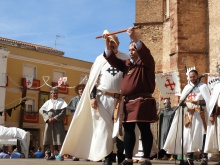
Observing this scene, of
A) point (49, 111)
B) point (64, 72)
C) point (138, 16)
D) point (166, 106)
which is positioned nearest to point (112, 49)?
point (49, 111)

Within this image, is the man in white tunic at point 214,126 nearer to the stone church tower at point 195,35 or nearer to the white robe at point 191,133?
the white robe at point 191,133

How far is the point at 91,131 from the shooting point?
7.69m

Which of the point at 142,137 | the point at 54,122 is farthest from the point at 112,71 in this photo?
the point at 54,122

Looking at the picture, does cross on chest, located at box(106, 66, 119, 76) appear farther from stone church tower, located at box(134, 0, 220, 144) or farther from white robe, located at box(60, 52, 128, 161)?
stone church tower, located at box(134, 0, 220, 144)

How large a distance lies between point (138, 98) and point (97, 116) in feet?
3.93

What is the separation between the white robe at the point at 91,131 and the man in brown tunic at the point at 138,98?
0.63 metres

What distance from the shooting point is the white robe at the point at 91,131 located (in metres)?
7.35

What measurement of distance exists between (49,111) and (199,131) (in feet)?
13.4

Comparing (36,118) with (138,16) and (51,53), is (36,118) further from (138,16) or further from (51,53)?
(138,16)

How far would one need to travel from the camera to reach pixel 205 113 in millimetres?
8703

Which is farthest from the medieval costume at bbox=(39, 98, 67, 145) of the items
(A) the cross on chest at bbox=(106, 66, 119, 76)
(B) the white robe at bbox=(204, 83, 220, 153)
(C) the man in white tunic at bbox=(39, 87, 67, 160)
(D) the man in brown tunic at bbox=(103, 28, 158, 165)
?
(D) the man in brown tunic at bbox=(103, 28, 158, 165)

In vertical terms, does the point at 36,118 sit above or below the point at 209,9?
below

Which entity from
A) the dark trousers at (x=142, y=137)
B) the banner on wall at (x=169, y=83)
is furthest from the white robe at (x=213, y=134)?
the banner on wall at (x=169, y=83)

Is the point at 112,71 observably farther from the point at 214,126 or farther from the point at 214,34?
the point at 214,34
